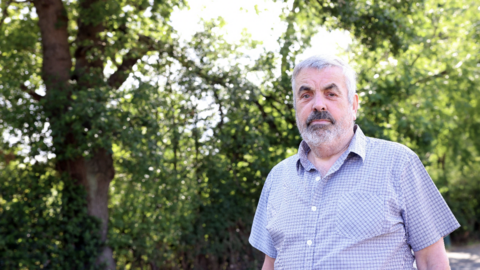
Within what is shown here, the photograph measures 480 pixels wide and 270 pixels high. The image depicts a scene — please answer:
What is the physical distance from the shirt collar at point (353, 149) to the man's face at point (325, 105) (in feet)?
0.21

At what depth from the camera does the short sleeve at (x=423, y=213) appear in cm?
197

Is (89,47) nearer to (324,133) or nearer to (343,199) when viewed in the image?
(324,133)

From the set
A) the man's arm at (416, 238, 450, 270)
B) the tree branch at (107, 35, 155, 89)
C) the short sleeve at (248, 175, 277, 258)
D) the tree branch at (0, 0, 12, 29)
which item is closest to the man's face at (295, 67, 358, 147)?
the short sleeve at (248, 175, 277, 258)

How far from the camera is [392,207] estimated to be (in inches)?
79.0

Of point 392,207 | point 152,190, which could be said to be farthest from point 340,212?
point 152,190

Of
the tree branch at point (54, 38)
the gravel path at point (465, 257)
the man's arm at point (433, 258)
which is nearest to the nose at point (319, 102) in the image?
the man's arm at point (433, 258)

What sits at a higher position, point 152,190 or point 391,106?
point 391,106

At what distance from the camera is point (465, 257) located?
13.2m

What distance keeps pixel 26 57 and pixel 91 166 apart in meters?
2.06

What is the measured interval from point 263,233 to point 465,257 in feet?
41.9

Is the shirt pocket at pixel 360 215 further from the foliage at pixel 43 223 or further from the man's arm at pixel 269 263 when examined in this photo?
the foliage at pixel 43 223

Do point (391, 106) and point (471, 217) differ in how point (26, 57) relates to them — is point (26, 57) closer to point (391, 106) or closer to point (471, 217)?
point (391, 106)

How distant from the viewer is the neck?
230cm

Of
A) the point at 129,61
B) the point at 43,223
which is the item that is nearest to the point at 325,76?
the point at 129,61
